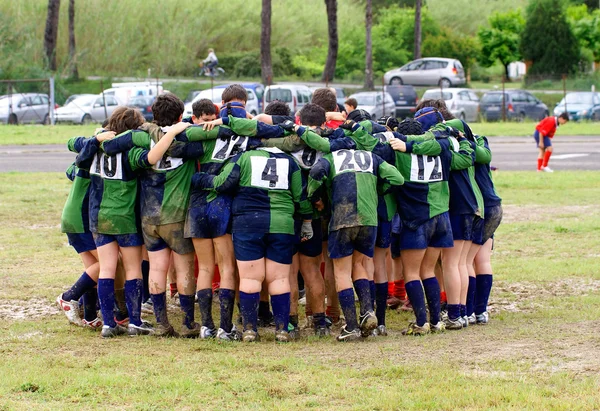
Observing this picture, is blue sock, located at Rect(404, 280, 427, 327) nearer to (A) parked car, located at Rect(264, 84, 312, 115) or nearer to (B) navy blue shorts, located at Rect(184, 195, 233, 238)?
(B) navy blue shorts, located at Rect(184, 195, 233, 238)

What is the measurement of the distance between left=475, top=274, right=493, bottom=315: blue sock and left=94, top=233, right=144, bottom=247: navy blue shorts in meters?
3.29

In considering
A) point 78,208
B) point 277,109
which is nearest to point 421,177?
point 277,109

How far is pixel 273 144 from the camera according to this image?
26.9 feet

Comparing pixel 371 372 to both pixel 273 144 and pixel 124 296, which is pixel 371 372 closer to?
pixel 273 144

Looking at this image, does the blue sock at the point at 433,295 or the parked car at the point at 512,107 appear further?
the parked car at the point at 512,107

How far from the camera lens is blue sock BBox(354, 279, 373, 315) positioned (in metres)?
8.16

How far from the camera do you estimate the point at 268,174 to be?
803 centimetres

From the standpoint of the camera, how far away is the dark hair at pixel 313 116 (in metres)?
8.35

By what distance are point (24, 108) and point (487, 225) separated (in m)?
35.3

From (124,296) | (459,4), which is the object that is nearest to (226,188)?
(124,296)

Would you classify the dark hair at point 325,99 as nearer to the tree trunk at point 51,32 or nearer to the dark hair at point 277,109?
the dark hair at point 277,109

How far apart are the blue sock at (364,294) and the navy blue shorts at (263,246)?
649mm

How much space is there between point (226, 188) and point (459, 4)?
259 ft

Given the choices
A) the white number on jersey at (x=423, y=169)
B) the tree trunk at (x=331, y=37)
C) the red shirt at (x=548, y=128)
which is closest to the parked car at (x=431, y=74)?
the tree trunk at (x=331, y=37)
